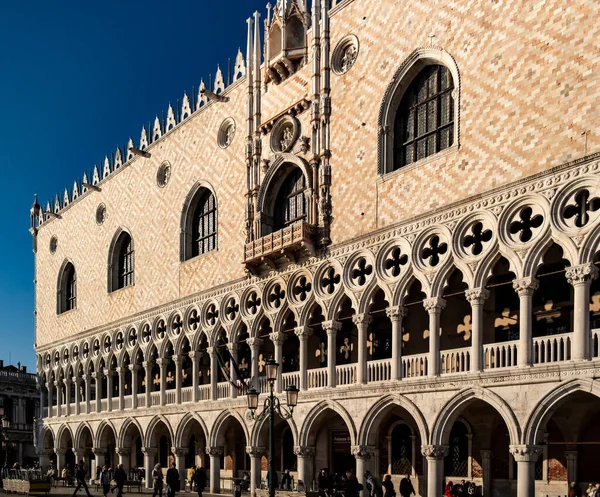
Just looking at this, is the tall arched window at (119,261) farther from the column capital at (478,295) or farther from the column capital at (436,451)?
the column capital at (478,295)

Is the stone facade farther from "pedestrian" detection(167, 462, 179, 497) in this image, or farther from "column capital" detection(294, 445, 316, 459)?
"pedestrian" detection(167, 462, 179, 497)

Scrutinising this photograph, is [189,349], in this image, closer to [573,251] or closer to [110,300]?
[110,300]

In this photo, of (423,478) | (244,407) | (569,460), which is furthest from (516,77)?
(244,407)

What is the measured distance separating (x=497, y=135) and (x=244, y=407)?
359 inches

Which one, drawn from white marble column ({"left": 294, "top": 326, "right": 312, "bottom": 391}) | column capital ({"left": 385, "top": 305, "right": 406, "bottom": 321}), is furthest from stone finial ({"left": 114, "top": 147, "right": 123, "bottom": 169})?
column capital ({"left": 385, "top": 305, "right": 406, "bottom": 321})

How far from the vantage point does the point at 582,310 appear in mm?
11523

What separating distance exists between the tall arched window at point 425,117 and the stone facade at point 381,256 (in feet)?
0.77

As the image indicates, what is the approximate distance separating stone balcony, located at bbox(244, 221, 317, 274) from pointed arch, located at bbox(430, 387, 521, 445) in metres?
4.88

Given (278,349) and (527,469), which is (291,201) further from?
(527,469)

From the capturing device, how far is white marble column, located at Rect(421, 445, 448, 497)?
13.5 metres

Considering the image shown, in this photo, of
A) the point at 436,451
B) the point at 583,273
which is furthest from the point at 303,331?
the point at 583,273

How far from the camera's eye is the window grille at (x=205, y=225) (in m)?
21.4

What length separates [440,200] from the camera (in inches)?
558

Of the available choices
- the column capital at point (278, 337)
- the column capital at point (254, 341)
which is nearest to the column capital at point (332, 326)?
the column capital at point (278, 337)
